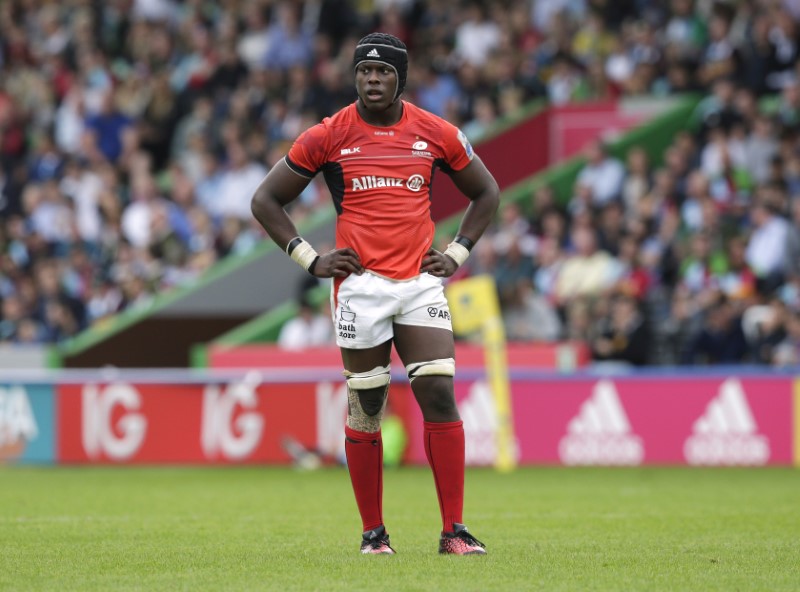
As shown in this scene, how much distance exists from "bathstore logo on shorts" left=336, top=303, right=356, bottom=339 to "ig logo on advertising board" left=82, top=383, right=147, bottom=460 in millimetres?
9939

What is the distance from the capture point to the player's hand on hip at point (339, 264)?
24.6ft

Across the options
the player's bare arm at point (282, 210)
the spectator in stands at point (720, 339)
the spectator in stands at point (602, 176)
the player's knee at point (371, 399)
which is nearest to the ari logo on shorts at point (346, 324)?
the player's bare arm at point (282, 210)

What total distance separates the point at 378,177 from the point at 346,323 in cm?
72

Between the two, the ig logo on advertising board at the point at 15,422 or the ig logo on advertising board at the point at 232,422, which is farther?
the ig logo on advertising board at the point at 15,422

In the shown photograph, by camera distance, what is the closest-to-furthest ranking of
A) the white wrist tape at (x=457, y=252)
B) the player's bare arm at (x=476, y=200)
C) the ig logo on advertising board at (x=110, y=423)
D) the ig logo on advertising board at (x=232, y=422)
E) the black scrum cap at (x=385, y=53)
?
the black scrum cap at (x=385, y=53) → the white wrist tape at (x=457, y=252) → the player's bare arm at (x=476, y=200) → the ig logo on advertising board at (x=232, y=422) → the ig logo on advertising board at (x=110, y=423)

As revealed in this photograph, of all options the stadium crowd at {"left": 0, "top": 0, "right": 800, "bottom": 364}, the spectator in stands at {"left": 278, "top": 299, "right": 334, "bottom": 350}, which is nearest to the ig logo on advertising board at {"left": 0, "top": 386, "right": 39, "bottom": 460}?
the spectator in stands at {"left": 278, "top": 299, "right": 334, "bottom": 350}

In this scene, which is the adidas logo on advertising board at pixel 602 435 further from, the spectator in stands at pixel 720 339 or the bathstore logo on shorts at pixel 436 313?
the bathstore logo on shorts at pixel 436 313

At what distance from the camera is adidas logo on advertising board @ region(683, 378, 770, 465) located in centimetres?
1513

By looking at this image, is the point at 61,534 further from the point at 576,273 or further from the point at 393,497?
the point at 576,273

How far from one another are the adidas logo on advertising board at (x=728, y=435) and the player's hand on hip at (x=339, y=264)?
8471 mm

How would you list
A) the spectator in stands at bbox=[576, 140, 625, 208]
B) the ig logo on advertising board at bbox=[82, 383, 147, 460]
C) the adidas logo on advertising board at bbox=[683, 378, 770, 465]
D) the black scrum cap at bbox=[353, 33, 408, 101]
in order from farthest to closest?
the spectator in stands at bbox=[576, 140, 625, 208] → the ig logo on advertising board at bbox=[82, 383, 147, 460] → the adidas logo on advertising board at bbox=[683, 378, 770, 465] → the black scrum cap at bbox=[353, 33, 408, 101]

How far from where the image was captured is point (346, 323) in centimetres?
754

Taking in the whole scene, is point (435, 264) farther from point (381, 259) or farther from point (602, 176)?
point (602, 176)

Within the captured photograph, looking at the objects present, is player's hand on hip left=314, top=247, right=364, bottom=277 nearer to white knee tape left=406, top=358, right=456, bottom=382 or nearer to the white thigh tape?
the white thigh tape
